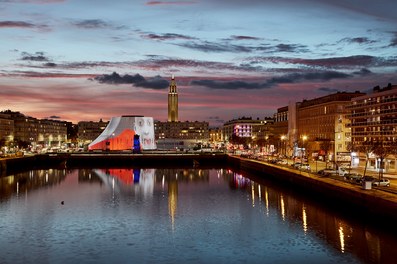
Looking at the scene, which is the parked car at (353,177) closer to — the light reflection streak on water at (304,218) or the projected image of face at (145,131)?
the light reflection streak on water at (304,218)

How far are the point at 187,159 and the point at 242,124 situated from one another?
100937 millimetres

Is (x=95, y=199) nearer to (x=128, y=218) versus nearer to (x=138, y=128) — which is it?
(x=128, y=218)

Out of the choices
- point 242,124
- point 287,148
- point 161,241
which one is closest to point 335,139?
point 287,148

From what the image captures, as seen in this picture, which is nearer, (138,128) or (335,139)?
(335,139)

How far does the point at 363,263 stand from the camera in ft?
81.5

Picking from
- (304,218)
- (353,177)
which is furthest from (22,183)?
(304,218)

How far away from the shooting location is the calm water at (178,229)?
2638cm

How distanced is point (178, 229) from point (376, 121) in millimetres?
41242

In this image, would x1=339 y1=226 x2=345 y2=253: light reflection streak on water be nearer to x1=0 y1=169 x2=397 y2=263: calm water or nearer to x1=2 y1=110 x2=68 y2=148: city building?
x1=0 y1=169 x2=397 y2=263: calm water

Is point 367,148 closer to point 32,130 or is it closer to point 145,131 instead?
point 145,131

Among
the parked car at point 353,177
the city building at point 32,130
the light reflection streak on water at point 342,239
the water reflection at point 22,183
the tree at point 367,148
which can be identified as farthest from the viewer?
the city building at point 32,130

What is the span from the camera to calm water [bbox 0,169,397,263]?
2638 cm

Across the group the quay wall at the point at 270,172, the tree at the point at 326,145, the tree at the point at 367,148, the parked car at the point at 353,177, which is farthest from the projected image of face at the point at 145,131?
the parked car at the point at 353,177

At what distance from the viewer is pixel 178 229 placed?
32656 mm
